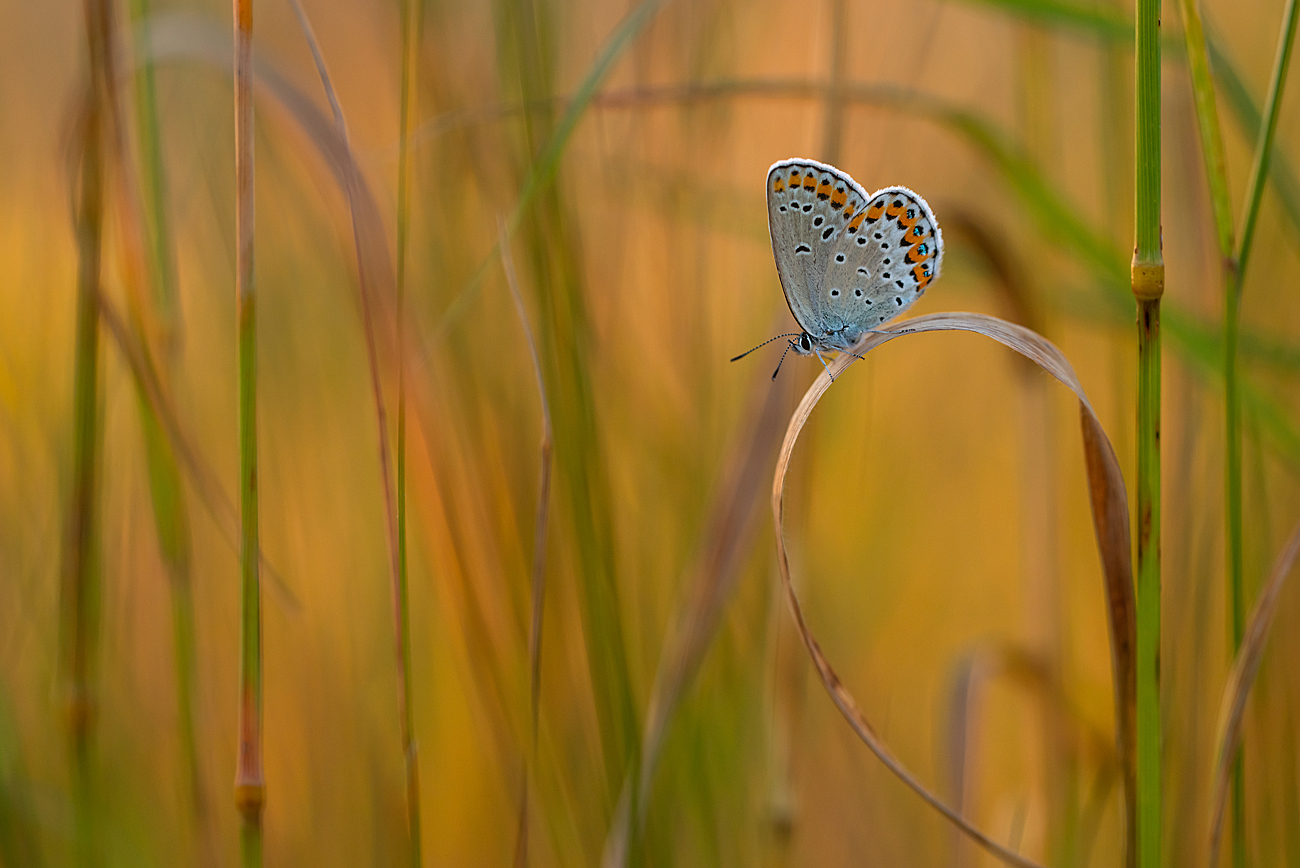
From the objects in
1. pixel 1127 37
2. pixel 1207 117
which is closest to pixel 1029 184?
pixel 1127 37

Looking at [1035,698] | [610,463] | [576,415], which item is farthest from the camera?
[610,463]

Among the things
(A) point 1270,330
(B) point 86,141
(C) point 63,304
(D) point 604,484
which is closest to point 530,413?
(D) point 604,484

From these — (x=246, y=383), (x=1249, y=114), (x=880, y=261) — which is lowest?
(x=246, y=383)

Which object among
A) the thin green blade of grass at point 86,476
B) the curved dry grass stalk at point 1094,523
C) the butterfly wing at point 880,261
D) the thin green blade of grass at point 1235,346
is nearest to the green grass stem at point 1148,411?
the curved dry grass stalk at point 1094,523

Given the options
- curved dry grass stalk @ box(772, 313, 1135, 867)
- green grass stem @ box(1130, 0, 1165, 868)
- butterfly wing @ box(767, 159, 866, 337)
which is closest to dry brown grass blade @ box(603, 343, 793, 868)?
butterfly wing @ box(767, 159, 866, 337)

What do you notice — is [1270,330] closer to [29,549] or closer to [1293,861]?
[1293,861]

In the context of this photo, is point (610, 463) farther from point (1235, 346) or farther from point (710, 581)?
point (1235, 346)

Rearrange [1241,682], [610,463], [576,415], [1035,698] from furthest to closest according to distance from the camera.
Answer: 1. [610,463]
2. [1035,698]
3. [576,415]
4. [1241,682]
